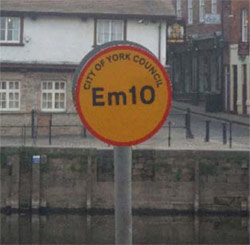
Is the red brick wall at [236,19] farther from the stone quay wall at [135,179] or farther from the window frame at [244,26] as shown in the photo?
the stone quay wall at [135,179]

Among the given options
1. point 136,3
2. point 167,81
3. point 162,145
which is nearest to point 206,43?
point 136,3

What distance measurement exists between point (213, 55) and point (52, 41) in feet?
44.3

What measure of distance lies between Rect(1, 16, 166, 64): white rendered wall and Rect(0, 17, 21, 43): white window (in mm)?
248

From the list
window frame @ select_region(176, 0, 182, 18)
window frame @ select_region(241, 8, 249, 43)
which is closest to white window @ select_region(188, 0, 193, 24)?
window frame @ select_region(176, 0, 182, 18)

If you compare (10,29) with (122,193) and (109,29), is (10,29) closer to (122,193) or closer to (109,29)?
(109,29)

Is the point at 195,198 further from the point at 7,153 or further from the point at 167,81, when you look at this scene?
the point at 167,81

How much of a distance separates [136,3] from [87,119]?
25.7m

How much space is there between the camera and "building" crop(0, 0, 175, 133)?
88.8 ft

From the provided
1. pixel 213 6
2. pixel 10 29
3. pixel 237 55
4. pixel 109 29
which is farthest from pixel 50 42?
pixel 213 6

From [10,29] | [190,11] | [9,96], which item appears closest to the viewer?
[9,96]

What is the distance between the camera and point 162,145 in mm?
23812

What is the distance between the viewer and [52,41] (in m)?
27.6

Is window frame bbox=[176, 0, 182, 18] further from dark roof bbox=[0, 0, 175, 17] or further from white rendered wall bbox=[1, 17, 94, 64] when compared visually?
white rendered wall bbox=[1, 17, 94, 64]

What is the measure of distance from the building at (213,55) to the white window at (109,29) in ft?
27.4
